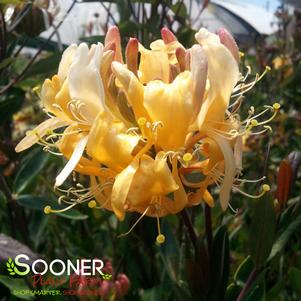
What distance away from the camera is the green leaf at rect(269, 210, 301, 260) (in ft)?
2.89

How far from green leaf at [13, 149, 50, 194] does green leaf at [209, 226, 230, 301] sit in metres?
0.49

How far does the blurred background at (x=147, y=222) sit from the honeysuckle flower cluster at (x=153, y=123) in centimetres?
11

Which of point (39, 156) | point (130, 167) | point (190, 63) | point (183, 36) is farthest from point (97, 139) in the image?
point (183, 36)

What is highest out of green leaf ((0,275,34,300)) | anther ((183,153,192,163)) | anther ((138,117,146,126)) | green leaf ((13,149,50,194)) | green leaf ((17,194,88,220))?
anther ((138,117,146,126))

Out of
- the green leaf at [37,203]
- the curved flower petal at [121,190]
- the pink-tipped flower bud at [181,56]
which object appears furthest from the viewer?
the green leaf at [37,203]

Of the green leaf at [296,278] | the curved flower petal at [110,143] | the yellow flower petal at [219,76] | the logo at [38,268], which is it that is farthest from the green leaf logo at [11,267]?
→ the green leaf at [296,278]

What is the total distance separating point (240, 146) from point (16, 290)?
515 millimetres

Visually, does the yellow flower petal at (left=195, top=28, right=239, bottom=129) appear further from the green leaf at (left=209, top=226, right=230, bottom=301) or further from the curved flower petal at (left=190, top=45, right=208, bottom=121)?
the green leaf at (left=209, top=226, right=230, bottom=301)

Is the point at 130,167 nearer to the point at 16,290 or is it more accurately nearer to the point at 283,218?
the point at 283,218

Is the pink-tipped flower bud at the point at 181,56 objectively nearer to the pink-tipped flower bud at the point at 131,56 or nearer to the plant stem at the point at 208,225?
the pink-tipped flower bud at the point at 131,56

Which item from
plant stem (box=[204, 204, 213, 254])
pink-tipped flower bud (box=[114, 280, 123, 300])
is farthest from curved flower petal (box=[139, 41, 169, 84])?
pink-tipped flower bud (box=[114, 280, 123, 300])

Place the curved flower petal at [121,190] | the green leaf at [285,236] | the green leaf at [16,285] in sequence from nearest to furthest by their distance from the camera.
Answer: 1. the curved flower petal at [121,190]
2. the green leaf at [285,236]
3. the green leaf at [16,285]

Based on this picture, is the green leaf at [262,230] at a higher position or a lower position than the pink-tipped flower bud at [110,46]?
lower

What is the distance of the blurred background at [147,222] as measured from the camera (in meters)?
0.86
